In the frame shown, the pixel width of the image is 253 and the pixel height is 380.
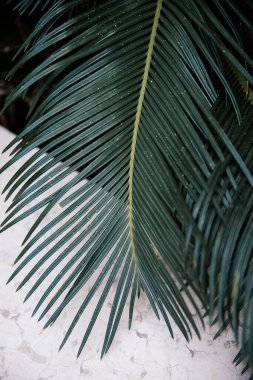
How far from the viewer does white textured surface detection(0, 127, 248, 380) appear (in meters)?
0.80

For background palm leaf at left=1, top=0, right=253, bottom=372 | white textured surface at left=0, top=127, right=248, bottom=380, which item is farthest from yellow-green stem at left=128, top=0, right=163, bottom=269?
white textured surface at left=0, top=127, right=248, bottom=380

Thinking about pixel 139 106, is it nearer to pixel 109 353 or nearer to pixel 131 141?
pixel 131 141

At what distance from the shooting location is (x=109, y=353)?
82 centimetres

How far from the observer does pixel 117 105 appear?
0.70 m

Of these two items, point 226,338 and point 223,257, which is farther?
point 226,338

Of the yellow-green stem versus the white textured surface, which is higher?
the yellow-green stem

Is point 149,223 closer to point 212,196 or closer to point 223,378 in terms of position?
point 212,196

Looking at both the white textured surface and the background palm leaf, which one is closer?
the background palm leaf

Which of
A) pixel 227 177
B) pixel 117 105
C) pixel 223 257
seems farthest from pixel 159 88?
pixel 223 257

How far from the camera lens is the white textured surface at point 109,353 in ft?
2.64

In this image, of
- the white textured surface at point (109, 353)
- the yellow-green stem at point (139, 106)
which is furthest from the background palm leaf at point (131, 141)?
the white textured surface at point (109, 353)

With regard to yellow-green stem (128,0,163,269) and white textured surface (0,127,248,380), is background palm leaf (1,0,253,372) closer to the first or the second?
yellow-green stem (128,0,163,269)

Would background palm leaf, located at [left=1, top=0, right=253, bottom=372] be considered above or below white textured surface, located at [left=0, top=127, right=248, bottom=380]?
above

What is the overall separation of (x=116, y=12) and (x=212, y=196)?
0.35m
